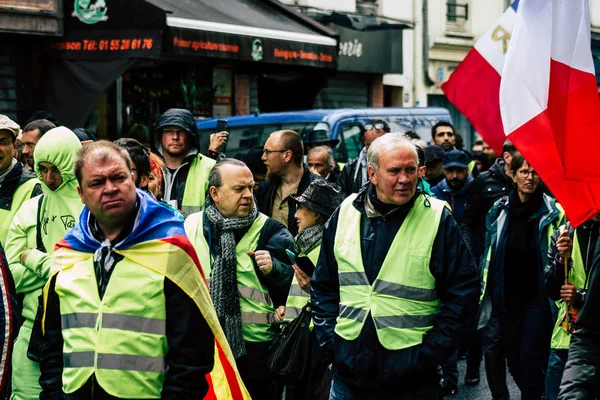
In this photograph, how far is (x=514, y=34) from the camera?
6340 millimetres

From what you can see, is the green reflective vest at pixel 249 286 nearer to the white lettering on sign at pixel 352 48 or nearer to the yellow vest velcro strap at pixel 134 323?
the yellow vest velcro strap at pixel 134 323

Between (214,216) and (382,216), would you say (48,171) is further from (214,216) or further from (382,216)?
(382,216)

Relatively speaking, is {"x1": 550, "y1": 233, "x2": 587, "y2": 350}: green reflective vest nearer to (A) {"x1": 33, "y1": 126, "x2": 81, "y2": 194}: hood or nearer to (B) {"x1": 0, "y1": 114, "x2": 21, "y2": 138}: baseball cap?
(A) {"x1": 33, "y1": 126, "x2": 81, "y2": 194}: hood

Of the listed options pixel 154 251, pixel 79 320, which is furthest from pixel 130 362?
pixel 154 251

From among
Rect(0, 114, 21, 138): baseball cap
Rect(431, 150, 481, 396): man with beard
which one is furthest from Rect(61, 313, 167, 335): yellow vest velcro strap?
Rect(431, 150, 481, 396): man with beard

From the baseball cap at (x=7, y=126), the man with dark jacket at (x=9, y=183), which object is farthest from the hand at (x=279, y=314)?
the baseball cap at (x=7, y=126)

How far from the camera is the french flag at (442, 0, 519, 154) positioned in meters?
9.45

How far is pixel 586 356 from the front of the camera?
4.87 meters

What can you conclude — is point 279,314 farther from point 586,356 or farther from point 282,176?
point 586,356

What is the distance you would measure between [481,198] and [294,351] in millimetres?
4307

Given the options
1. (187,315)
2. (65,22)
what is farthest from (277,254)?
(65,22)

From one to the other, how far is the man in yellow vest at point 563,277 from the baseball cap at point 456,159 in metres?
3.49

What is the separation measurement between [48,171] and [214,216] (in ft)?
3.05

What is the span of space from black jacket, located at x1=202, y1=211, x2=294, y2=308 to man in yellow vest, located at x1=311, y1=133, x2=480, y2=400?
3.48 feet
